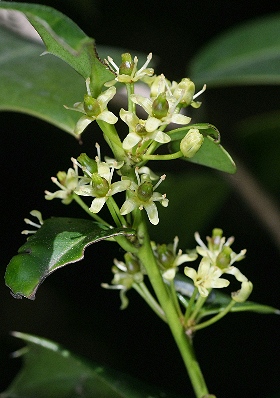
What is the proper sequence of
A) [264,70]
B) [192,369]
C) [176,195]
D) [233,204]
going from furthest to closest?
[233,204] → [176,195] → [264,70] → [192,369]

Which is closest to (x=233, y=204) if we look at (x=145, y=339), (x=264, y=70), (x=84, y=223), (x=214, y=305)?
(x=145, y=339)

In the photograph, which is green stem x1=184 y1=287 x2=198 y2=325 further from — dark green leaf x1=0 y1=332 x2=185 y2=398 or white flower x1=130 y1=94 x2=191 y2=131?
dark green leaf x1=0 y1=332 x2=185 y2=398

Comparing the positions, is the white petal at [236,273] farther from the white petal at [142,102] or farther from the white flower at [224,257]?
the white petal at [142,102]

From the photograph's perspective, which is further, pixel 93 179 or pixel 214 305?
pixel 214 305

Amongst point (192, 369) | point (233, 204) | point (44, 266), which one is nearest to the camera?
point (44, 266)

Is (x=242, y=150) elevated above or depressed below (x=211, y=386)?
above

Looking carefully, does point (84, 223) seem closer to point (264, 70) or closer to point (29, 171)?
point (264, 70)
